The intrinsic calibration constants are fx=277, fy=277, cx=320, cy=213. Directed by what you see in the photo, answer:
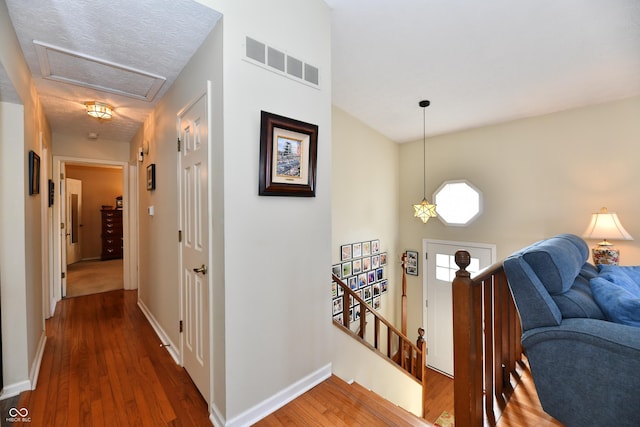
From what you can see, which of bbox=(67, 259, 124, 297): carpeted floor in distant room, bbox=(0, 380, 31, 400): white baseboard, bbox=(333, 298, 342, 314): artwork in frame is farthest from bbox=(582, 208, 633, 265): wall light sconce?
bbox=(67, 259, 124, 297): carpeted floor in distant room

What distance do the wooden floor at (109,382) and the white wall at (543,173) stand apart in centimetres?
400

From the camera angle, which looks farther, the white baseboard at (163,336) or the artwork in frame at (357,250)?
the artwork in frame at (357,250)

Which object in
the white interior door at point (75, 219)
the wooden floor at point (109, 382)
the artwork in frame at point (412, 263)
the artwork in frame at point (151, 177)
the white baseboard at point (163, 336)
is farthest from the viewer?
the white interior door at point (75, 219)

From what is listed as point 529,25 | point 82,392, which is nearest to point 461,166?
point 529,25

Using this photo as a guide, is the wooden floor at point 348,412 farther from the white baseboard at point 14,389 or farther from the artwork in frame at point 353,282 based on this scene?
the artwork in frame at point 353,282

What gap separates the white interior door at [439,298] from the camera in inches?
175

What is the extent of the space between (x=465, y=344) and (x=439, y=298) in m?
3.62

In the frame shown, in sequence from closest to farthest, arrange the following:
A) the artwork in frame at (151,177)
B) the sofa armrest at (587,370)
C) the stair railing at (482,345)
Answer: the sofa armrest at (587,370)
the stair railing at (482,345)
the artwork in frame at (151,177)

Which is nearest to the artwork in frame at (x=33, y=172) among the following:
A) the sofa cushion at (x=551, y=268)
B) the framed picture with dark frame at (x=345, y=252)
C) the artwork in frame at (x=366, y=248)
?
the framed picture with dark frame at (x=345, y=252)

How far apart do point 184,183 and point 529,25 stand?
3043 mm

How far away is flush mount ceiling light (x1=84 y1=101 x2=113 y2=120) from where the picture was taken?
8.68ft

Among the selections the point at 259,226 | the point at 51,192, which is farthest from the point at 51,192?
the point at 259,226

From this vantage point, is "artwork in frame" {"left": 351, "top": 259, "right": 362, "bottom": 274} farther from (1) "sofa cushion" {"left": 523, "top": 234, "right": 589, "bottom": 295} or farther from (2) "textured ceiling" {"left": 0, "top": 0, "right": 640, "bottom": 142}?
(1) "sofa cushion" {"left": 523, "top": 234, "right": 589, "bottom": 295}

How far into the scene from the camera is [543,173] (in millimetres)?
3646
